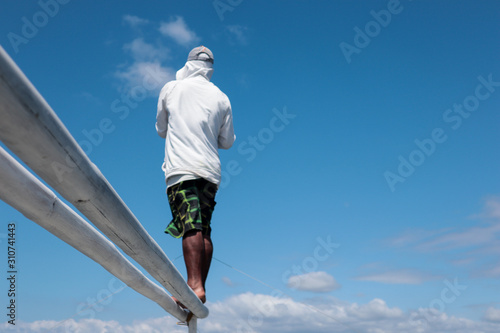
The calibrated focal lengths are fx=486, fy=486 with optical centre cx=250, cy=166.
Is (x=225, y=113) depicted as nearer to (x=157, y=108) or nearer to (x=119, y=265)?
(x=157, y=108)

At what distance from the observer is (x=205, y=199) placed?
332 centimetres

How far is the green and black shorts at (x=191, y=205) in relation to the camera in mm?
3198

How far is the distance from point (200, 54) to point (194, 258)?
1.59 metres

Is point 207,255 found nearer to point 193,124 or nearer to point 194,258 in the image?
point 194,258

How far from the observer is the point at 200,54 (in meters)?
3.78

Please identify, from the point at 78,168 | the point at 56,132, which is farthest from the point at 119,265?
the point at 56,132

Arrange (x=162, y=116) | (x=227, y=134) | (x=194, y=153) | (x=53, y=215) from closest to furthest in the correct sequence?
(x=53, y=215) → (x=194, y=153) → (x=162, y=116) → (x=227, y=134)

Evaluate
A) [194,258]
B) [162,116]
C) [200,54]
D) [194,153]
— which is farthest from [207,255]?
[200,54]

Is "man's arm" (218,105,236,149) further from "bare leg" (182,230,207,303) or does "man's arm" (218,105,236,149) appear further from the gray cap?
"bare leg" (182,230,207,303)

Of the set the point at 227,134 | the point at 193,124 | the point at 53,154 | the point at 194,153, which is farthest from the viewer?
the point at 227,134

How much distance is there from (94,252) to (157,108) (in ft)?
6.65

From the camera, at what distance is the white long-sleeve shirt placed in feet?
10.8

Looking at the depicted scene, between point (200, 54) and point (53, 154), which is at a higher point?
point (200, 54)

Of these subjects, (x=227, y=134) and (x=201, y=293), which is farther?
(x=227, y=134)
